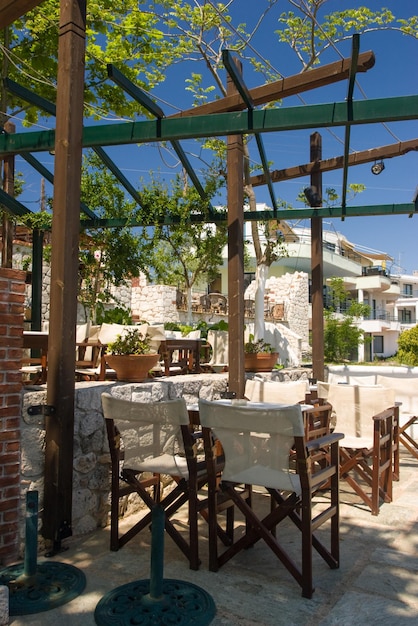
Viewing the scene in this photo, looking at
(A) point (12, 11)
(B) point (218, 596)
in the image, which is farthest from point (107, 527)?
(A) point (12, 11)

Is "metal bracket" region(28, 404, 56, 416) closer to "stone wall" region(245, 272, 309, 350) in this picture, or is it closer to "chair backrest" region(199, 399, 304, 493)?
"chair backrest" region(199, 399, 304, 493)

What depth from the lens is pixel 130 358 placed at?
4305 mm

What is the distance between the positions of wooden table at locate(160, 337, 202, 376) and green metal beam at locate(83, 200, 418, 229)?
175 cm

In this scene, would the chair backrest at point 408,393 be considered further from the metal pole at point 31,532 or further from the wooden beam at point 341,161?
the metal pole at point 31,532

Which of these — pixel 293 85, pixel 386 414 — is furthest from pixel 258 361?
pixel 293 85

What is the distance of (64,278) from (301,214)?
4283 millimetres

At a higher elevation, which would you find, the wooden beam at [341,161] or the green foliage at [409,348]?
the wooden beam at [341,161]

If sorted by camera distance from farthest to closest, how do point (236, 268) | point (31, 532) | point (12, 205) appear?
point (12, 205), point (236, 268), point (31, 532)

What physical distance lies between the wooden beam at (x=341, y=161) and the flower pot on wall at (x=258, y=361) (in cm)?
238

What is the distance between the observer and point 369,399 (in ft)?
15.0

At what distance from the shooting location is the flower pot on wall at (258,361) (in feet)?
21.2

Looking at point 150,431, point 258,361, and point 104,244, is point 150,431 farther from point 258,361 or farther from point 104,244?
point 104,244

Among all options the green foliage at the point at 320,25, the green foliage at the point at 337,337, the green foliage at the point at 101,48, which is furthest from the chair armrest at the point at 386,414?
the green foliage at the point at 337,337

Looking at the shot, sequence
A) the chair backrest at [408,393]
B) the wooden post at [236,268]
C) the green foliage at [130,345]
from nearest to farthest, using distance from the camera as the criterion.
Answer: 1. the green foliage at [130,345]
2. the wooden post at [236,268]
3. the chair backrest at [408,393]
